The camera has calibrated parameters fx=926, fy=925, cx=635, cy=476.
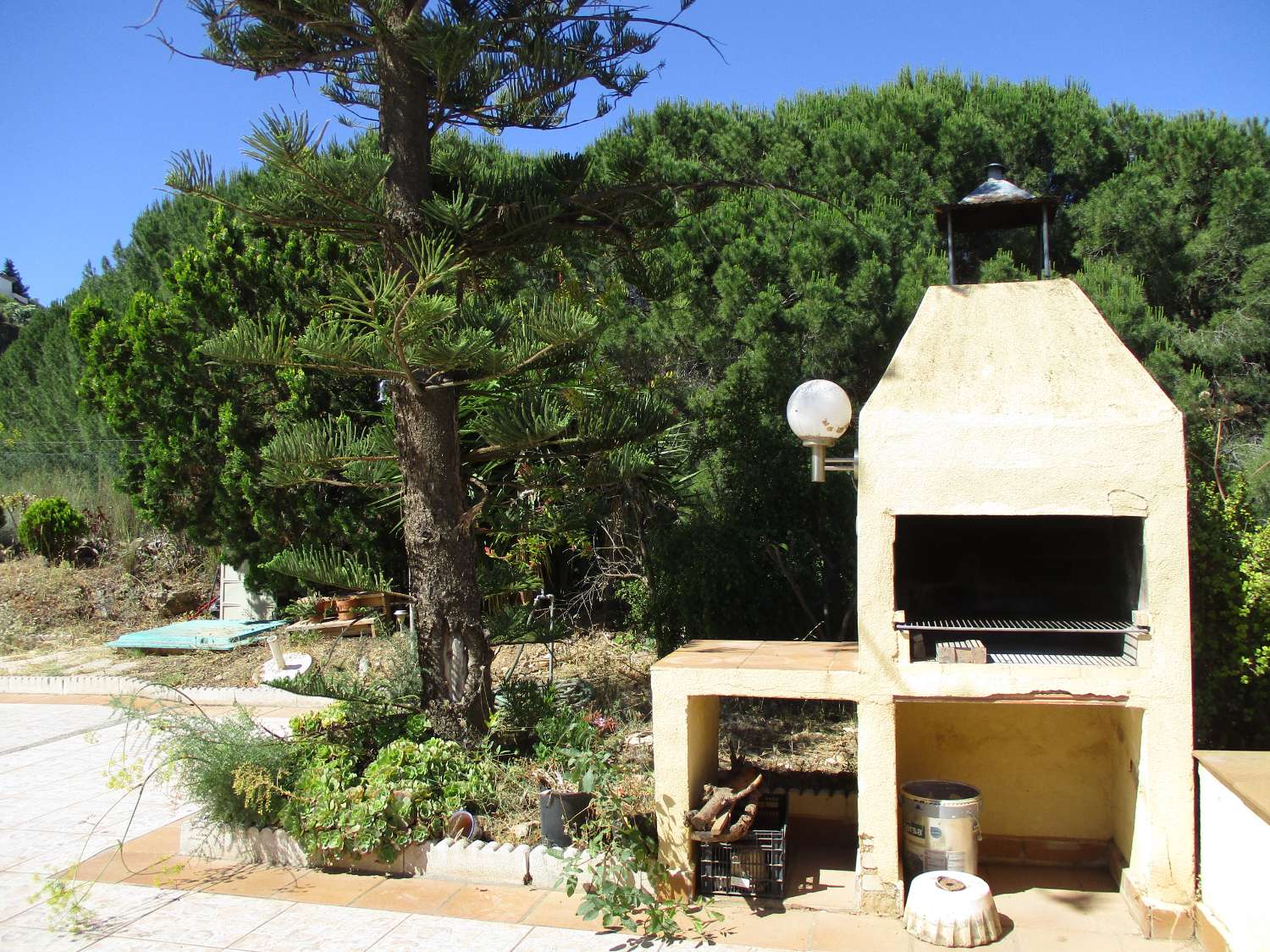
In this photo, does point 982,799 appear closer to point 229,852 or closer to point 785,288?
point 229,852

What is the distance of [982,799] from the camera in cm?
449

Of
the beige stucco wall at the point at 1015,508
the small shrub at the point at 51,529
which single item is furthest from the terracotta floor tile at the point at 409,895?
the small shrub at the point at 51,529

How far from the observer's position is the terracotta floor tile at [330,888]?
13.5 ft

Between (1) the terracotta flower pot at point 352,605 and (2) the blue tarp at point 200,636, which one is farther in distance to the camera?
(1) the terracotta flower pot at point 352,605

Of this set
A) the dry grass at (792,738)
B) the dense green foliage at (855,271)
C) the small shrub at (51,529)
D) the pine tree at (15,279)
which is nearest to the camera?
the dry grass at (792,738)

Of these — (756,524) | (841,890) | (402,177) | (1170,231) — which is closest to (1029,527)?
(841,890)

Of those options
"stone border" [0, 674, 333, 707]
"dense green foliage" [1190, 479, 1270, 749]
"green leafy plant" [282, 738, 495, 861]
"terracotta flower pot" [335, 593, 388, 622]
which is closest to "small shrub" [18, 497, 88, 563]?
"stone border" [0, 674, 333, 707]

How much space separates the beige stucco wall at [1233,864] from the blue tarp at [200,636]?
344 inches

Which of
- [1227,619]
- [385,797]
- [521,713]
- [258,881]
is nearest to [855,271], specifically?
[1227,619]

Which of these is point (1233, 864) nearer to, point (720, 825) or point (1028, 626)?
point (1028, 626)

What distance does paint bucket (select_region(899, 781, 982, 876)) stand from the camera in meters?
3.87

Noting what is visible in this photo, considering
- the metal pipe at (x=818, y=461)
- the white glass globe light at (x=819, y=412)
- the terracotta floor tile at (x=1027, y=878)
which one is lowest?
the terracotta floor tile at (x=1027, y=878)

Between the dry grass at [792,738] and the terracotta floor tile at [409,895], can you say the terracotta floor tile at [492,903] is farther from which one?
the dry grass at [792,738]

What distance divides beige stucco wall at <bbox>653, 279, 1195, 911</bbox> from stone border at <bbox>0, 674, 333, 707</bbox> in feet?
17.7
